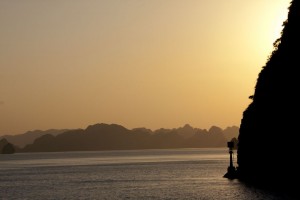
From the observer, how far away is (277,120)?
240ft

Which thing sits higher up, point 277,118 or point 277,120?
point 277,118

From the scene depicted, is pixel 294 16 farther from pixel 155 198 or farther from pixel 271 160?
pixel 155 198

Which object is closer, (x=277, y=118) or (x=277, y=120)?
(x=277, y=118)

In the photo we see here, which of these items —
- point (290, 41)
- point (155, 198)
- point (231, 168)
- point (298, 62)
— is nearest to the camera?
point (298, 62)

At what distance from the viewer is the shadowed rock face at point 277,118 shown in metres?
67.1

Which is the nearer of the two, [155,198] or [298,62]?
[298,62]

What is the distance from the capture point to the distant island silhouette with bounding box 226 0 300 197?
67125 mm

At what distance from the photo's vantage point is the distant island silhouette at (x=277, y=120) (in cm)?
6712

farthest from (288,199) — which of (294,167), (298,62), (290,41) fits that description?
(290,41)

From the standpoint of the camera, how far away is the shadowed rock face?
2640 inches

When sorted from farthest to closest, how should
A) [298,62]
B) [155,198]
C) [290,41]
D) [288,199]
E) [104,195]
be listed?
[104,195] < [155,198] < [290,41] < [298,62] < [288,199]

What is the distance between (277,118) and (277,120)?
0.37 meters

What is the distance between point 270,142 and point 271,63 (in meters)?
13.1

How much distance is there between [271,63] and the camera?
81.9m
